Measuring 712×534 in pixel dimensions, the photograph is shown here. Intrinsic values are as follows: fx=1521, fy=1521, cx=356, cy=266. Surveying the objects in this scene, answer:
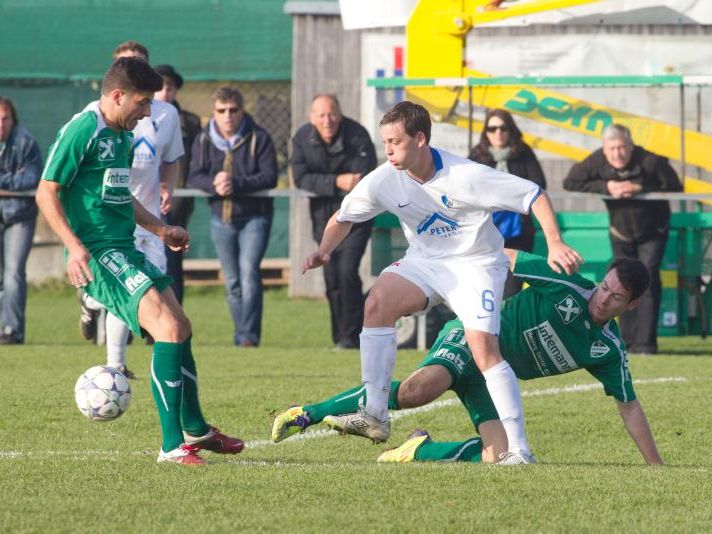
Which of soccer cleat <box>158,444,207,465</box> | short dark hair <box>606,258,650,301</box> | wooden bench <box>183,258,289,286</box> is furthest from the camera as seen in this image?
wooden bench <box>183,258,289,286</box>

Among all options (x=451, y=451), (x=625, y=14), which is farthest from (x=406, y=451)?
(x=625, y=14)

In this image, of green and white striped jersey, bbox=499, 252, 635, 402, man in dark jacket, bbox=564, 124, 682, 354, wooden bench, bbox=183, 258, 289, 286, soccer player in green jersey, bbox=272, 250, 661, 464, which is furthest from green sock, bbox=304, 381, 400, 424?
wooden bench, bbox=183, 258, 289, 286

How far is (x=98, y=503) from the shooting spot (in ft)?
18.2

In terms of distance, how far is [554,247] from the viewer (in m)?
6.66

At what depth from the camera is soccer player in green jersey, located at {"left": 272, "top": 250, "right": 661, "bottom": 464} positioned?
7152 mm

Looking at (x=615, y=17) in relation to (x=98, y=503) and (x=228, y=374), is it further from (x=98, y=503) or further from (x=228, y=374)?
(x=98, y=503)

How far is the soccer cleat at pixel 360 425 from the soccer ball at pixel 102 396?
95 cm

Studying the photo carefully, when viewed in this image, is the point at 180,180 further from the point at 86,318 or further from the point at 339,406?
the point at 339,406

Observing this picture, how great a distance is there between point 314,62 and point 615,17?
149 inches

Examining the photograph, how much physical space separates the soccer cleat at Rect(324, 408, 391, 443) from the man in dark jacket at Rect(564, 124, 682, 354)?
5714 millimetres

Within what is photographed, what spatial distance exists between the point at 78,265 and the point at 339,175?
625 cm

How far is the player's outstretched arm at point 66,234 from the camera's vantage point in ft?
21.4

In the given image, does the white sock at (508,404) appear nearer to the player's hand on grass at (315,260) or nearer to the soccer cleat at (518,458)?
the soccer cleat at (518,458)

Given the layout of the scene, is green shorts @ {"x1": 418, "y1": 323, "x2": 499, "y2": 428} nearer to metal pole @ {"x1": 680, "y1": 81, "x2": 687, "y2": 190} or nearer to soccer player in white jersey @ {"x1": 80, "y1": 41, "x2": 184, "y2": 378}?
soccer player in white jersey @ {"x1": 80, "y1": 41, "x2": 184, "y2": 378}
